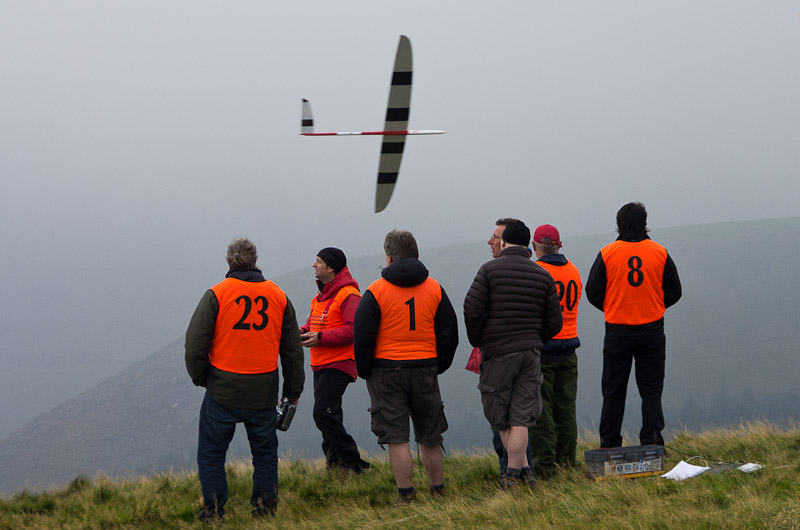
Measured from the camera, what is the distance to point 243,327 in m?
5.32

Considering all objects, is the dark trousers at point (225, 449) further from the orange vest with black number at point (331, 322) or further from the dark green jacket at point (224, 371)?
the orange vest with black number at point (331, 322)

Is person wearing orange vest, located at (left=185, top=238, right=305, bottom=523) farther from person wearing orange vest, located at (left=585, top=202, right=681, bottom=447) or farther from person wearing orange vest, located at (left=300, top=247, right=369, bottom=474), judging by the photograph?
person wearing orange vest, located at (left=585, top=202, right=681, bottom=447)

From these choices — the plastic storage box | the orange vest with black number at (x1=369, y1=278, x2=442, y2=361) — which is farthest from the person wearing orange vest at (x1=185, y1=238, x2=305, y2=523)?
the plastic storage box

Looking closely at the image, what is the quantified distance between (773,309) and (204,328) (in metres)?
159

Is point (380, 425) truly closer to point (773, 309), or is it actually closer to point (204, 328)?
point (204, 328)

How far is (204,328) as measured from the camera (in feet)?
17.1

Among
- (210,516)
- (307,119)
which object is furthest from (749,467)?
(307,119)

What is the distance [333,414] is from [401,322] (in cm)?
203

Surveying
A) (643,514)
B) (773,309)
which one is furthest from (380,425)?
(773,309)

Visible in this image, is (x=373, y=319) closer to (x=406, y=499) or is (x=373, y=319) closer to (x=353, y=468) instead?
(x=406, y=499)

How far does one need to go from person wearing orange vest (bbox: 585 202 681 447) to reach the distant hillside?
111 meters

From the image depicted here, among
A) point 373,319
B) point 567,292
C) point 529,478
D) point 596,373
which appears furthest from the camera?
point 596,373

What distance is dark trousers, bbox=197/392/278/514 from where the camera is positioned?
538 centimetres

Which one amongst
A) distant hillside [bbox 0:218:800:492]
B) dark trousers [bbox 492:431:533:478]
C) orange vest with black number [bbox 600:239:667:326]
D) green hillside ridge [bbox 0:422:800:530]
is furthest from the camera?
distant hillside [bbox 0:218:800:492]
